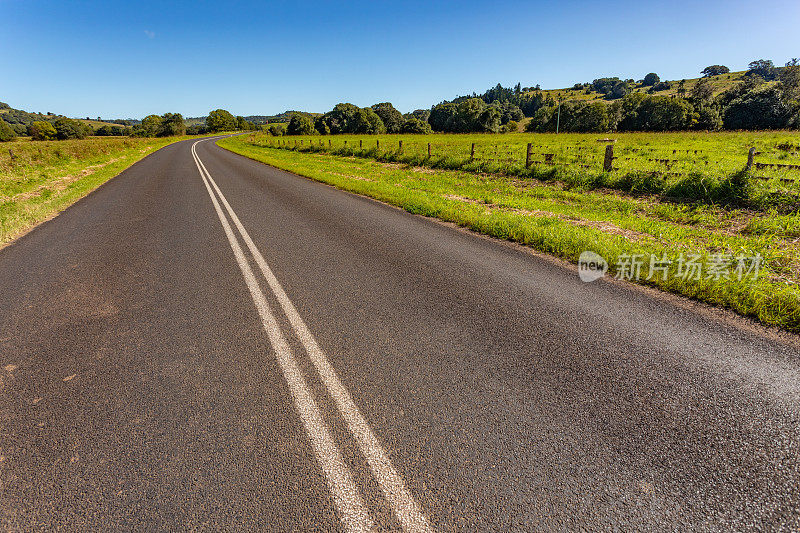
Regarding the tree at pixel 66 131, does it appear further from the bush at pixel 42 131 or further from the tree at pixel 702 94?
the tree at pixel 702 94

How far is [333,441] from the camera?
2.39 metres

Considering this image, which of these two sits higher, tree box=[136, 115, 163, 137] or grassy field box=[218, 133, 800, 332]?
tree box=[136, 115, 163, 137]

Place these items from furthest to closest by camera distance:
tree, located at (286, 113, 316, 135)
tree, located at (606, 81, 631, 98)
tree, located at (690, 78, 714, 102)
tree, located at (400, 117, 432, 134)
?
tree, located at (606, 81, 631, 98) < tree, located at (286, 113, 316, 135) < tree, located at (400, 117, 432, 134) < tree, located at (690, 78, 714, 102)

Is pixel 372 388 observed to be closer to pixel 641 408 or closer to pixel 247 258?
pixel 641 408

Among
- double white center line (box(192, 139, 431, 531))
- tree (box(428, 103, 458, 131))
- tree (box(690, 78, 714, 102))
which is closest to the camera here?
double white center line (box(192, 139, 431, 531))

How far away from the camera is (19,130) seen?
92.0 metres

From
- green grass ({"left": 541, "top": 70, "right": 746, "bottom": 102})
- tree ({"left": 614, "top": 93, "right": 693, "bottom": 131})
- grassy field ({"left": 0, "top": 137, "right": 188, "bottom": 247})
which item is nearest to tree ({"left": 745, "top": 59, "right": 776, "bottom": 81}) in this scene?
green grass ({"left": 541, "top": 70, "right": 746, "bottom": 102})

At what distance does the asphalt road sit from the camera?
1.98 metres

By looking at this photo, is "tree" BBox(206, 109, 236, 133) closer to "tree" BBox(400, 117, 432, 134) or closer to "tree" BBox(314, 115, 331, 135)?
"tree" BBox(314, 115, 331, 135)

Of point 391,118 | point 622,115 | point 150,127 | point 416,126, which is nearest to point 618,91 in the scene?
point 622,115

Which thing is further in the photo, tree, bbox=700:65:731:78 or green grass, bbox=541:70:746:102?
tree, bbox=700:65:731:78

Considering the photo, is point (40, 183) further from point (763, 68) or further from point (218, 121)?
point (763, 68)

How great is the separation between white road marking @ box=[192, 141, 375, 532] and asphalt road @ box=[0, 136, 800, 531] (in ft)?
0.05

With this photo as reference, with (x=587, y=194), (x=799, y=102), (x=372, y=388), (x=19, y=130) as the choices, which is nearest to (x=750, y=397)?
(x=372, y=388)
